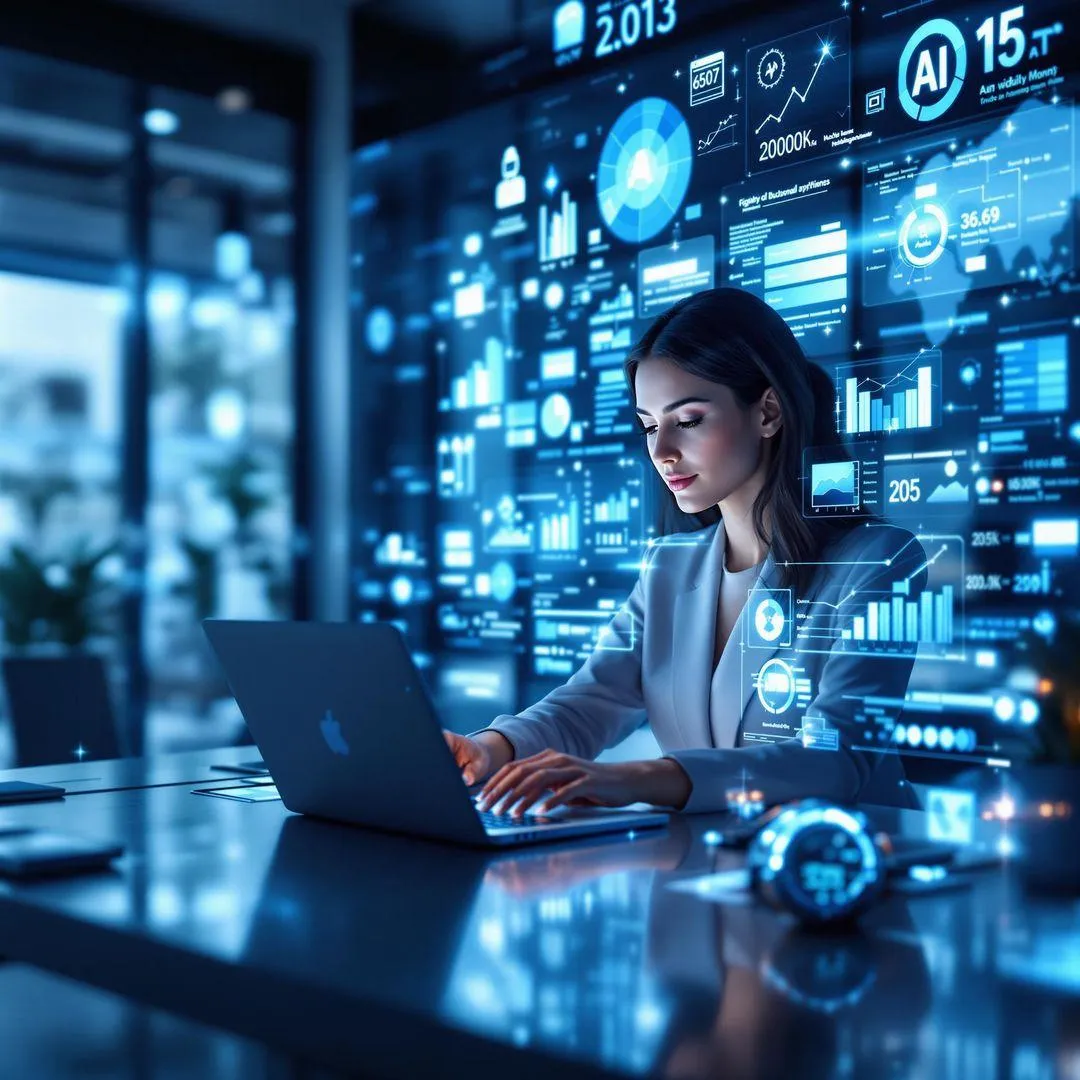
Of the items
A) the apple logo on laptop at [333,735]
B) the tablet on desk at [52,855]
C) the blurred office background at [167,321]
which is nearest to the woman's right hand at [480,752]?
the apple logo on laptop at [333,735]

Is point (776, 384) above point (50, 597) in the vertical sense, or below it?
above

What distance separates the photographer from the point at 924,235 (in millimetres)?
1997

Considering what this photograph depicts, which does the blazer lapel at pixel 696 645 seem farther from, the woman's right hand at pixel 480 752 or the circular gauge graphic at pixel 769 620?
the woman's right hand at pixel 480 752

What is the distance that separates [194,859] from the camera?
1.31 metres

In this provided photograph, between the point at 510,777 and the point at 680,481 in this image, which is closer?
the point at 510,777

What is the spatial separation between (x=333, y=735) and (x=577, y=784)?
0.30 m

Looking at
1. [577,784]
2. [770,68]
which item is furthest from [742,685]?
[770,68]

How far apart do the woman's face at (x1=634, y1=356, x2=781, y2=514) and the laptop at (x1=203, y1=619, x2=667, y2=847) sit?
73cm

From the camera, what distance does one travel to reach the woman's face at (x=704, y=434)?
2.10 m

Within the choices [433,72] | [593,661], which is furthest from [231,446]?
[593,661]

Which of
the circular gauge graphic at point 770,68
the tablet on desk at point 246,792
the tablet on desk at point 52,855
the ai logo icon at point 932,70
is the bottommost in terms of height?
the tablet on desk at point 246,792

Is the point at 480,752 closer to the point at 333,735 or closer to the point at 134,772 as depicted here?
the point at 333,735

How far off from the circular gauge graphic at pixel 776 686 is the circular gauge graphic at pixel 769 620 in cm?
4

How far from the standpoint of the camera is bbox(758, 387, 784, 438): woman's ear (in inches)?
81.8
